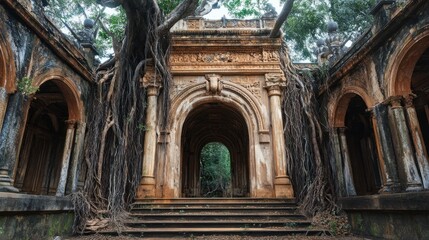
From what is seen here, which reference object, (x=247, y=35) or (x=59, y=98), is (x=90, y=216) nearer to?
(x=59, y=98)

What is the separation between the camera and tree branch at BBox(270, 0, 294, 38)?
621 cm

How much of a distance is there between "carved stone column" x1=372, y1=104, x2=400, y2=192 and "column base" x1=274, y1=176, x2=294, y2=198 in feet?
6.30

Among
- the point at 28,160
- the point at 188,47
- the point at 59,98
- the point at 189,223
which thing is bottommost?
the point at 189,223

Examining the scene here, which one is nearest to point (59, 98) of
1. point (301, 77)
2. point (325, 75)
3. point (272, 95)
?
point (272, 95)

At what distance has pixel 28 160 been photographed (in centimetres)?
891

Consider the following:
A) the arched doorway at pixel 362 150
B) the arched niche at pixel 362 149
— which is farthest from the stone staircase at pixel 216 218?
the arched doorway at pixel 362 150

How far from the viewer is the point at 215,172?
60.2ft

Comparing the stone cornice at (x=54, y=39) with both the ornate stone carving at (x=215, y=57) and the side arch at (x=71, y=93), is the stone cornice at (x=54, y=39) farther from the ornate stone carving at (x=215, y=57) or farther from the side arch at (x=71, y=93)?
the ornate stone carving at (x=215, y=57)

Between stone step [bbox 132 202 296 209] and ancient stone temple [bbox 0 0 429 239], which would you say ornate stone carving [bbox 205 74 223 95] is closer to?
ancient stone temple [bbox 0 0 429 239]

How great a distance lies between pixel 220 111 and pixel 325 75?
4128 millimetres

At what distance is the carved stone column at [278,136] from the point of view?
6.48 m

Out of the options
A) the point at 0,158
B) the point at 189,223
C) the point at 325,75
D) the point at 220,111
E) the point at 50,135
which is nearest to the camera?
the point at 0,158

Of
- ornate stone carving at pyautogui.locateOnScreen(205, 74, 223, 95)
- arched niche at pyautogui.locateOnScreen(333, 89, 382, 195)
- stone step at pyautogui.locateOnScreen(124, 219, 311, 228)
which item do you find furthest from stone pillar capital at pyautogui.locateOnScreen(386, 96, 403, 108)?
ornate stone carving at pyautogui.locateOnScreen(205, 74, 223, 95)

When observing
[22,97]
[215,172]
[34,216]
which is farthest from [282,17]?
[215,172]
